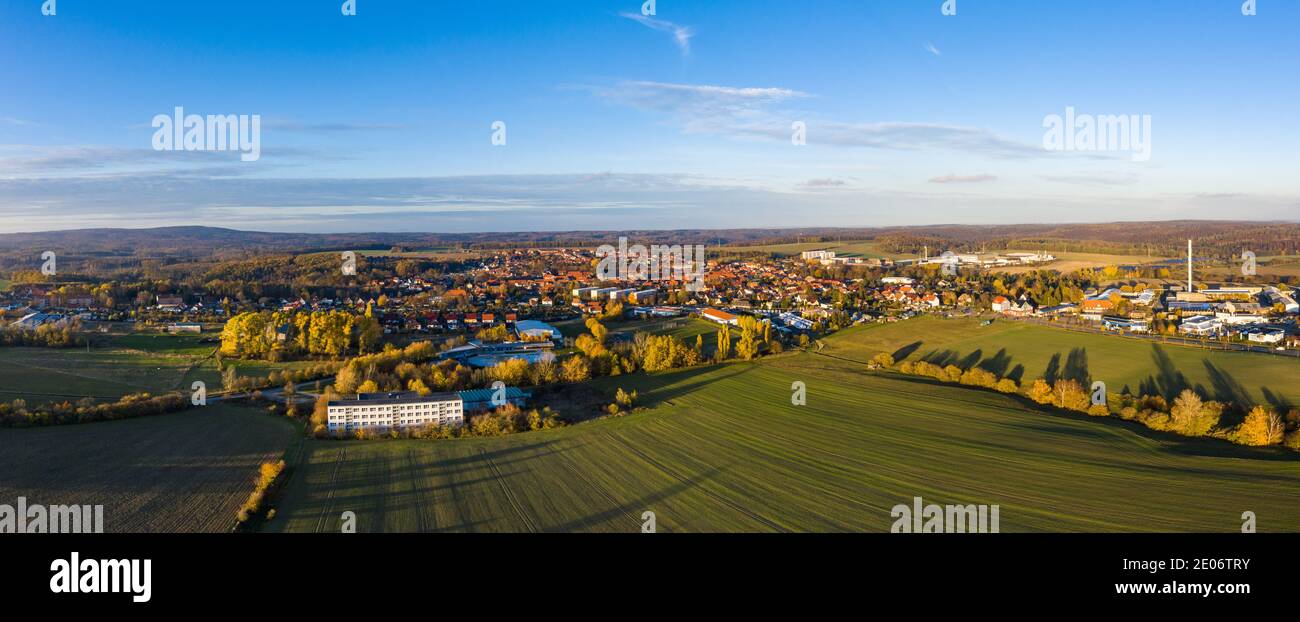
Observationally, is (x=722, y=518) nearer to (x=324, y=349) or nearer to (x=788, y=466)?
(x=788, y=466)

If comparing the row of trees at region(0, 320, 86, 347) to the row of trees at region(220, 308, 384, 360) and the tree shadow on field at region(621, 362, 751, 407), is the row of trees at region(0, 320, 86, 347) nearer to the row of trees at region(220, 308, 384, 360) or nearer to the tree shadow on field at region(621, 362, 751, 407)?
the row of trees at region(220, 308, 384, 360)


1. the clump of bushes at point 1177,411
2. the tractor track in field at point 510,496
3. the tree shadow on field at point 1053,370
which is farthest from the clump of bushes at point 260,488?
the tree shadow on field at point 1053,370

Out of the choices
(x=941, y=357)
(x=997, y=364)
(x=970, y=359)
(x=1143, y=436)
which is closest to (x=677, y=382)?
(x=941, y=357)

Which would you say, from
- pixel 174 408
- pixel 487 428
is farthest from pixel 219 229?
pixel 487 428

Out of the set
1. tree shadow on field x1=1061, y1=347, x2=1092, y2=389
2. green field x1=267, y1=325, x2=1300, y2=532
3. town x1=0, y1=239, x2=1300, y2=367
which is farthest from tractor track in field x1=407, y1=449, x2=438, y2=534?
tree shadow on field x1=1061, y1=347, x2=1092, y2=389

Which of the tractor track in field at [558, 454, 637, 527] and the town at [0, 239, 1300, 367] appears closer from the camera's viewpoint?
the tractor track in field at [558, 454, 637, 527]

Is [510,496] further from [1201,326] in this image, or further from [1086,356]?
[1201,326]

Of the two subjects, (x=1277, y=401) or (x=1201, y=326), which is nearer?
(x=1277, y=401)
